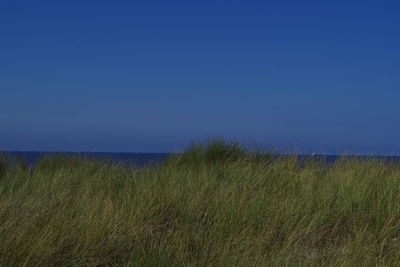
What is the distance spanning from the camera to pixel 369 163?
8.52 meters

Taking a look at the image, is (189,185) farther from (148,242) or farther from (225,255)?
(225,255)

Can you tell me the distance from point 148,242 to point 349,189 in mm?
2738

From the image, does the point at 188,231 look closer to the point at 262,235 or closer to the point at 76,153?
the point at 262,235

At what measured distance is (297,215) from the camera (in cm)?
500

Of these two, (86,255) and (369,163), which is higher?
(369,163)

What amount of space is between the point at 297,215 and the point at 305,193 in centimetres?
105

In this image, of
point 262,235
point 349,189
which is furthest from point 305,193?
point 262,235

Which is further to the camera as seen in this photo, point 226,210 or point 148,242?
point 226,210

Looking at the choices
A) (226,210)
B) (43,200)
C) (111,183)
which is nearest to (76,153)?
(111,183)

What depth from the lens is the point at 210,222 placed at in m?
4.81

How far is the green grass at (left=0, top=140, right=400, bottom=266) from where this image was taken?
3769 millimetres

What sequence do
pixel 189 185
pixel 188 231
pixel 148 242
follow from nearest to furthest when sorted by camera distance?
1. pixel 148 242
2. pixel 188 231
3. pixel 189 185

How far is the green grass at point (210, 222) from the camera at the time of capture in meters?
3.77

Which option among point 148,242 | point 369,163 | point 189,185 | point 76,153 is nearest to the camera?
point 148,242
